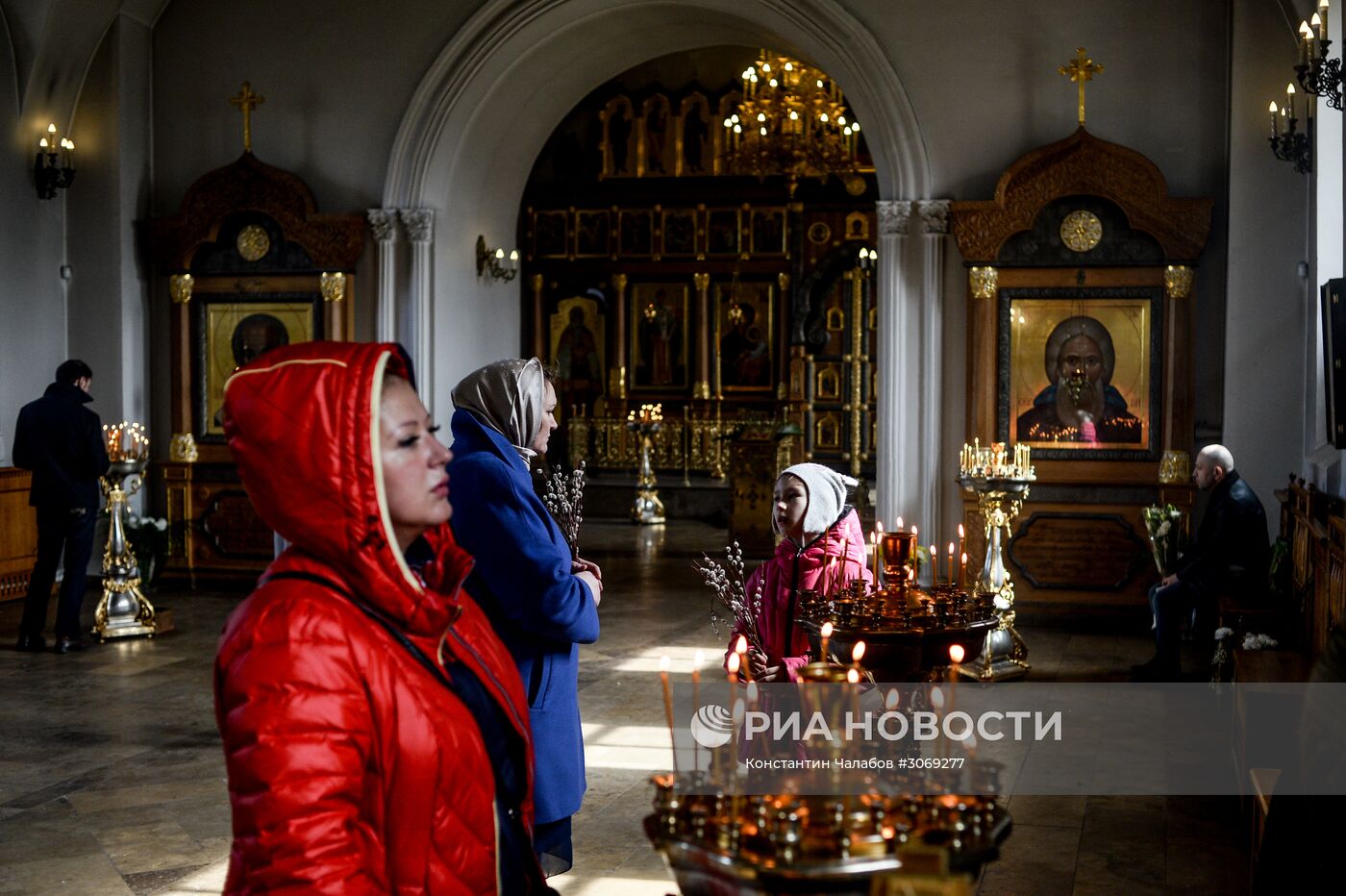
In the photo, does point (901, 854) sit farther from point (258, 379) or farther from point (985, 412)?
point (985, 412)

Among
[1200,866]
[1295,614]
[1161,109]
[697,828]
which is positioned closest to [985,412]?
[1161,109]

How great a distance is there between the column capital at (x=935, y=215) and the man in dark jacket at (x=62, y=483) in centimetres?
588

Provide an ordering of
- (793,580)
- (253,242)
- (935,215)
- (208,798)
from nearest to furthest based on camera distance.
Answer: (793,580), (208,798), (935,215), (253,242)

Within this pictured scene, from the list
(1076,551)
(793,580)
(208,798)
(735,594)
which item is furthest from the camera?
(1076,551)

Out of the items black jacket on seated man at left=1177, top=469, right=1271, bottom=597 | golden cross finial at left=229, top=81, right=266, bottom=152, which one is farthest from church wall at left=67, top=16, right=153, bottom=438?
black jacket on seated man at left=1177, top=469, right=1271, bottom=597

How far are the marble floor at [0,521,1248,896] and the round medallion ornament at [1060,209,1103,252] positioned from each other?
9.19 ft

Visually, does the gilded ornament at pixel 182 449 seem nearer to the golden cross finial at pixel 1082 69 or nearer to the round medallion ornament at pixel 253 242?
the round medallion ornament at pixel 253 242

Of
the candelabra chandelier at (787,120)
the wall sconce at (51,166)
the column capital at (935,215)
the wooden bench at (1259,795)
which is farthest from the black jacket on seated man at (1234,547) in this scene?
the wall sconce at (51,166)

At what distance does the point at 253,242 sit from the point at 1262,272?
26.1 feet

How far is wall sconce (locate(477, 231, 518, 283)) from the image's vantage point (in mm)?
12219

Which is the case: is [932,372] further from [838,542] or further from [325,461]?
[325,461]

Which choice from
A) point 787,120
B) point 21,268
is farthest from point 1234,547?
point 21,268

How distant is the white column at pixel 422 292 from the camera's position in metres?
11.0

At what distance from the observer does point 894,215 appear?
998 centimetres
